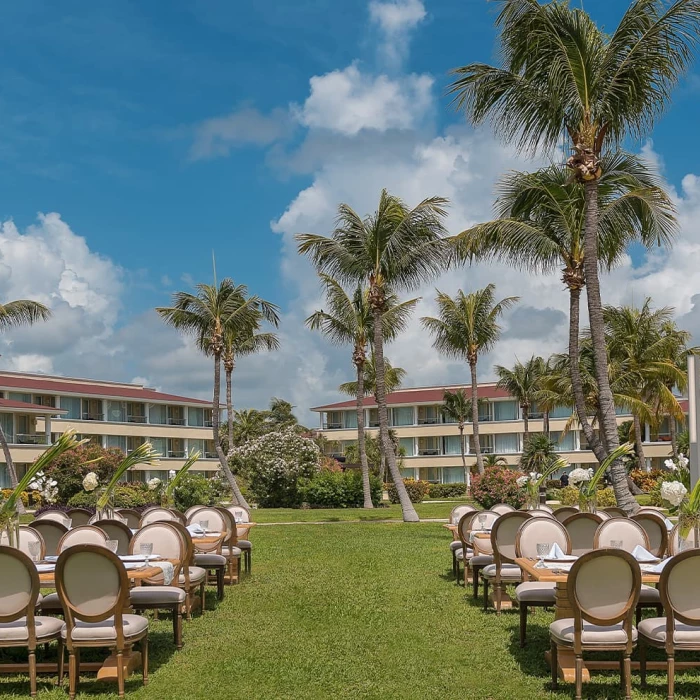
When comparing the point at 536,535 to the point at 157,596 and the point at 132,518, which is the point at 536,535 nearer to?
the point at 157,596

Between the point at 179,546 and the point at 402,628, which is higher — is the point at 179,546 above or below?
above

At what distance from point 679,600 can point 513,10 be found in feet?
42.8

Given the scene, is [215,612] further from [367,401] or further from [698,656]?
[367,401]

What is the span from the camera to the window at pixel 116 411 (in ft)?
209

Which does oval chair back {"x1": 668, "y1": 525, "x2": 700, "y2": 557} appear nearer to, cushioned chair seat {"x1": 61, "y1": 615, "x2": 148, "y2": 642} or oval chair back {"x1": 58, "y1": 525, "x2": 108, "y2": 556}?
cushioned chair seat {"x1": 61, "y1": 615, "x2": 148, "y2": 642}

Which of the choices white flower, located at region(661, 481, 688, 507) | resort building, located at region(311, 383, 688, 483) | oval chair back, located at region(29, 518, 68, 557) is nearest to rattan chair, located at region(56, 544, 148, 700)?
oval chair back, located at region(29, 518, 68, 557)

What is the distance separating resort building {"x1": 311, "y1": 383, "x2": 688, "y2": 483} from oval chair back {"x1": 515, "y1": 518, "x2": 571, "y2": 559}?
192 feet

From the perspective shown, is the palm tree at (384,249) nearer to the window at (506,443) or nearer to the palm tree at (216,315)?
the palm tree at (216,315)

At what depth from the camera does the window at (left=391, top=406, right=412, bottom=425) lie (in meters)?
74.0

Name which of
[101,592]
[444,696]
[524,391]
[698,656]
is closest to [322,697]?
[444,696]

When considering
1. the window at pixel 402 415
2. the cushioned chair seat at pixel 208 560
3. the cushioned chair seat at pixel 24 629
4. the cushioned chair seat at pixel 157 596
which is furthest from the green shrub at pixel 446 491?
the cushioned chair seat at pixel 24 629

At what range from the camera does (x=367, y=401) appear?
73188mm

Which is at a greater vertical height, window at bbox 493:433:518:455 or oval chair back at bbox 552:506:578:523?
window at bbox 493:433:518:455

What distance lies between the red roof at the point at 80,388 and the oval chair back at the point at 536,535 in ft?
165
